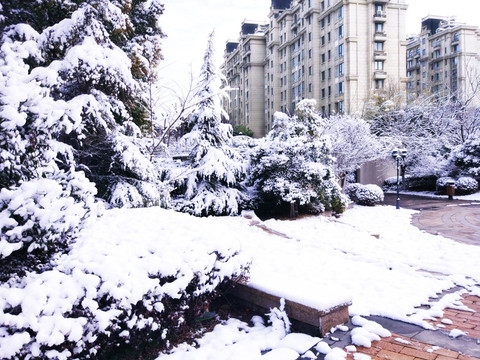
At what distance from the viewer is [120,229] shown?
3.82 metres

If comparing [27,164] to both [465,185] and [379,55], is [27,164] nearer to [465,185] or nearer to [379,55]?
[465,185]

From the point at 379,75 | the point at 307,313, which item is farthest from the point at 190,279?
the point at 379,75

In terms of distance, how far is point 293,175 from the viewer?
455 inches

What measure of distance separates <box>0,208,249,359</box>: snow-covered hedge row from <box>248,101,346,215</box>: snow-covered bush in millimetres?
7469

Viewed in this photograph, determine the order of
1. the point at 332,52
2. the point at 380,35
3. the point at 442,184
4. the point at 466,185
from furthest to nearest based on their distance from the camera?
the point at 332,52 < the point at 380,35 < the point at 442,184 < the point at 466,185

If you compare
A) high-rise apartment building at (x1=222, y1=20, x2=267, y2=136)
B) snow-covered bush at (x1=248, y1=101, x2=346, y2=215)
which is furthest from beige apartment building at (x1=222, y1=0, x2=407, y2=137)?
snow-covered bush at (x1=248, y1=101, x2=346, y2=215)

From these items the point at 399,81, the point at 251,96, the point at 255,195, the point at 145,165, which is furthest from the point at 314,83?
the point at 145,165

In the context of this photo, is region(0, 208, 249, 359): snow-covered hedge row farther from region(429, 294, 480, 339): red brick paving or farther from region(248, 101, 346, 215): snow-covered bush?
region(248, 101, 346, 215): snow-covered bush

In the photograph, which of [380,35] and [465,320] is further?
[380,35]

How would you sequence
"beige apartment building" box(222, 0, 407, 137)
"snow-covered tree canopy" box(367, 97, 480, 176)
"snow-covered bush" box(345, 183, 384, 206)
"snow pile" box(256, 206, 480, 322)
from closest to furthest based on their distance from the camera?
"snow pile" box(256, 206, 480, 322)
"snow-covered bush" box(345, 183, 384, 206)
"snow-covered tree canopy" box(367, 97, 480, 176)
"beige apartment building" box(222, 0, 407, 137)

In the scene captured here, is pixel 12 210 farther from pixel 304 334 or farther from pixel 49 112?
pixel 304 334

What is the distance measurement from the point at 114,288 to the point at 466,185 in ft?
75.7

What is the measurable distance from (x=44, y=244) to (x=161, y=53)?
8.43 metres

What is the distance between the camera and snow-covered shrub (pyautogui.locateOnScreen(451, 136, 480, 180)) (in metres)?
22.1
